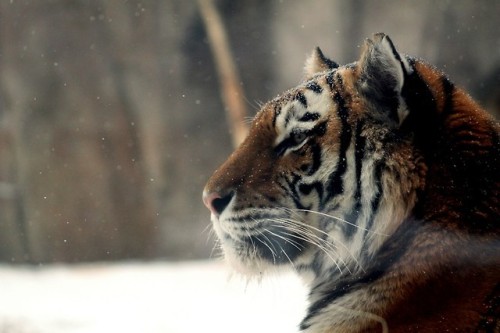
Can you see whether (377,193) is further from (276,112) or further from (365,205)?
(276,112)

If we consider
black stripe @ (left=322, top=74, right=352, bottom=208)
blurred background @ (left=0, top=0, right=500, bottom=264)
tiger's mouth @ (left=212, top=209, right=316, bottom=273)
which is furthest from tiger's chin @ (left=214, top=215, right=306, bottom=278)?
blurred background @ (left=0, top=0, right=500, bottom=264)

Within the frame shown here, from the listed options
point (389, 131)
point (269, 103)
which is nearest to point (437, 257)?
point (389, 131)

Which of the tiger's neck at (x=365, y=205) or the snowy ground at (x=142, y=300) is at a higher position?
the tiger's neck at (x=365, y=205)

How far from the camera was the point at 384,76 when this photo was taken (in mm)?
1151

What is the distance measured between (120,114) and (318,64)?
2.77 m

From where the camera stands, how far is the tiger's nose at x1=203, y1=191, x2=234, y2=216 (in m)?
1.28

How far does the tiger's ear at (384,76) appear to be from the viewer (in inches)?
43.7

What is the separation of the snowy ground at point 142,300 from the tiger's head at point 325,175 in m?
0.54

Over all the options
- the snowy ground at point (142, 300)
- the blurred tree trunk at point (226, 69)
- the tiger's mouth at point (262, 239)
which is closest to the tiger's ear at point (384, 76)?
the tiger's mouth at point (262, 239)

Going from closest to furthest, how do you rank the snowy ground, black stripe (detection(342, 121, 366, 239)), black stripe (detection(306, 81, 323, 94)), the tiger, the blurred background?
1. the tiger
2. black stripe (detection(342, 121, 366, 239))
3. black stripe (detection(306, 81, 323, 94))
4. the snowy ground
5. the blurred background

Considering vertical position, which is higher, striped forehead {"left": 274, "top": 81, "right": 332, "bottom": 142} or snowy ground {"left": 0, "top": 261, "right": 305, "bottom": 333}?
striped forehead {"left": 274, "top": 81, "right": 332, "bottom": 142}

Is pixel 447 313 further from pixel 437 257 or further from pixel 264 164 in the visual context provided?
pixel 264 164

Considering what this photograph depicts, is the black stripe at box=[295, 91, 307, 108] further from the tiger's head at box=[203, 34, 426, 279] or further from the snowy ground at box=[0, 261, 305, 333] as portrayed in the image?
the snowy ground at box=[0, 261, 305, 333]

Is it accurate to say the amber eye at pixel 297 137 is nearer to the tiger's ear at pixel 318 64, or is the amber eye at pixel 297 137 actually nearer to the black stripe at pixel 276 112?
the black stripe at pixel 276 112
